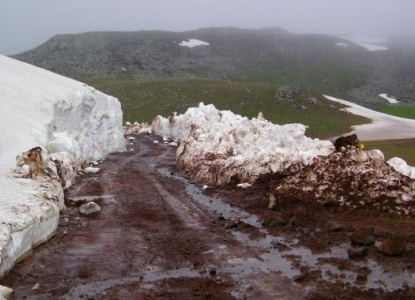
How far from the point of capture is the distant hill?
11969 cm

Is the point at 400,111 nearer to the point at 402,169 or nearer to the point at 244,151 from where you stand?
the point at 244,151

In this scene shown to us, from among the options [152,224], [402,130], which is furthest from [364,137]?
[152,224]

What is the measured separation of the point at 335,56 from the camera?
146750 millimetres

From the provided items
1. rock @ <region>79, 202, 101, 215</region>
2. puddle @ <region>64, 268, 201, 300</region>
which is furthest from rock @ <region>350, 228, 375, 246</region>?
rock @ <region>79, 202, 101, 215</region>

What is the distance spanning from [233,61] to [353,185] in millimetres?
122175

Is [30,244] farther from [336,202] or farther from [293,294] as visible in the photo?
[336,202]

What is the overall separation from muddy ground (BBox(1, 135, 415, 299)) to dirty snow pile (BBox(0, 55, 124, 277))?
784 millimetres

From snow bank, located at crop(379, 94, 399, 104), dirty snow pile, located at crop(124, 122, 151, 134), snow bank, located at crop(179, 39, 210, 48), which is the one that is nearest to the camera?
dirty snow pile, located at crop(124, 122, 151, 134)

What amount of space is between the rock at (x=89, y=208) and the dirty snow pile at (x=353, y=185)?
269 inches

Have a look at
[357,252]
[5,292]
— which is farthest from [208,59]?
[5,292]

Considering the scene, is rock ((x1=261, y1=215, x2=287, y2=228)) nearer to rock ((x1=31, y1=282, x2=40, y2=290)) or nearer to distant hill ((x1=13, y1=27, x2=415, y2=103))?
rock ((x1=31, y1=282, x2=40, y2=290))

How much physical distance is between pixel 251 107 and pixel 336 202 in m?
58.4

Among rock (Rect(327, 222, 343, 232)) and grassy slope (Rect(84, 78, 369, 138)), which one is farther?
grassy slope (Rect(84, 78, 369, 138))

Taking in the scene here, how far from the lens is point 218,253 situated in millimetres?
14852
